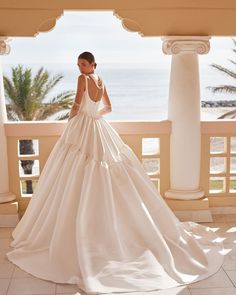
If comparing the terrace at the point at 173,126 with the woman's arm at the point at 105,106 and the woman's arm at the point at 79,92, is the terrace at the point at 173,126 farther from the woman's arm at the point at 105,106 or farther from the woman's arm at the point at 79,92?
the woman's arm at the point at 79,92

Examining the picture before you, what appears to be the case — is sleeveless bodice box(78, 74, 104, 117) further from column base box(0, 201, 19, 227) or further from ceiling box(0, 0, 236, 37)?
column base box(0, 201, 19, 227)

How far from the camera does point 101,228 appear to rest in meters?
4.25

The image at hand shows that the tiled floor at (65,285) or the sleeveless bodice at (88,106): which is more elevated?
the sleeveless bodice at (88,106)

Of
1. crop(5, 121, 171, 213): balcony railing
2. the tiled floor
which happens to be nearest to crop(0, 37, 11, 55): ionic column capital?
crop(5, 121, 171, 213): balcony railing

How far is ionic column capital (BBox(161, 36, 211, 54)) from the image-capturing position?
5.25 meters

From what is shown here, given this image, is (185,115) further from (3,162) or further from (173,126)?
(3,162)

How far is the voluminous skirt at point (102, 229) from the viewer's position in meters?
3.97

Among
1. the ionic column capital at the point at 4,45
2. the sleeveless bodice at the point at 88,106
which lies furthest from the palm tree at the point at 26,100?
the sleeveless bodice at the point at 88,106

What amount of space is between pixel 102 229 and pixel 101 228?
0.5 inches

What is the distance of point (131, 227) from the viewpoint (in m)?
4.36

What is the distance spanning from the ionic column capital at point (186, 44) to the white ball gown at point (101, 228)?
1190mm

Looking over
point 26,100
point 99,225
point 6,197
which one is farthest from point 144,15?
point 26,100

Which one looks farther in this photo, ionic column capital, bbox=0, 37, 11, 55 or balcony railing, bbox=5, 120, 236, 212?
balcony railing, bbox=5, 120, 236, 212

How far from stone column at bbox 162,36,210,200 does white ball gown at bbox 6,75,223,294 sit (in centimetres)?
85
